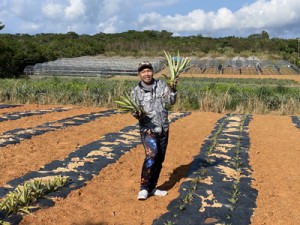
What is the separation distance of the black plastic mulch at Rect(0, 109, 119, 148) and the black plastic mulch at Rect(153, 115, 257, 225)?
3.04 metres

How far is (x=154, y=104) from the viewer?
4367mm

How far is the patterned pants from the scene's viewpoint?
14.1ft

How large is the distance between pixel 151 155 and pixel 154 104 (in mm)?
552

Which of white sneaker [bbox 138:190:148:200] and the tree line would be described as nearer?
white sneaker [bbox 138:190:148:200]

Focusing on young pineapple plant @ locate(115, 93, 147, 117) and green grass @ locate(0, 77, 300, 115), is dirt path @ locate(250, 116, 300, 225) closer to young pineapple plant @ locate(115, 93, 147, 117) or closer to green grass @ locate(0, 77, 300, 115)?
young pineapple plant @ locate(115, 93, 147, 117)

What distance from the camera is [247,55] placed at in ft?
160

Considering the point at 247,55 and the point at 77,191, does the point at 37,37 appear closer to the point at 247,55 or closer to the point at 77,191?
the point at 247,55

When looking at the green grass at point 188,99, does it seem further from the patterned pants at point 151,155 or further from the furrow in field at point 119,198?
the patterned pants at point 151,155

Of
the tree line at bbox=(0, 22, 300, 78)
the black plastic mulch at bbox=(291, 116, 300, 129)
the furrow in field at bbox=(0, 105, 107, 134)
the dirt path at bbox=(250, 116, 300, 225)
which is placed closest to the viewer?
the dirt path at bbox=(250, 116, 300, 225)

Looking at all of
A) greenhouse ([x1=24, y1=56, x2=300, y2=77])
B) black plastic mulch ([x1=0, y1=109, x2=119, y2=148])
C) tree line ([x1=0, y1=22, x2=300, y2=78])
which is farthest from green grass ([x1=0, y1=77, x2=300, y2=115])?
tree line ([x1=0, y1=22, x2=300, y2=78])

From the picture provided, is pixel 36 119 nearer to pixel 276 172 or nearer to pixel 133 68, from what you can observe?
pixel 276 172

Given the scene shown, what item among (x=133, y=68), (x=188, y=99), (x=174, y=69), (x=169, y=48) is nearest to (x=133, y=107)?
(x=174, y=69)

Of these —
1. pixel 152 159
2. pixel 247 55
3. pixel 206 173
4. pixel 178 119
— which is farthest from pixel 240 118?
pixel 247 55

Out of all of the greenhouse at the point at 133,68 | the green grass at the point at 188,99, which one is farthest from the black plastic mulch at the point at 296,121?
the greenhouse at the point at 133,68
